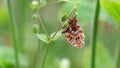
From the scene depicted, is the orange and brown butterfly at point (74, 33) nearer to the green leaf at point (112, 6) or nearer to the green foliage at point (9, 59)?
the green leaf at point (112, 6)

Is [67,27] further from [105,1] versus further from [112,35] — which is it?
[112,35]

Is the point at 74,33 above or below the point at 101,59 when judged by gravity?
above

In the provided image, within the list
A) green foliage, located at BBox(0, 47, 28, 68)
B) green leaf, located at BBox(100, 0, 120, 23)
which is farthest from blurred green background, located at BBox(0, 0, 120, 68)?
green leaf, located at BBox(100, 0, 120, 23)

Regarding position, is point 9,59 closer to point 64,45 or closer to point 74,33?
point 64,45

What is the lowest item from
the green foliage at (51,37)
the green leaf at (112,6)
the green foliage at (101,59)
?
the green foliage at (101,59)

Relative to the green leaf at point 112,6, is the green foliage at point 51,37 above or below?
below

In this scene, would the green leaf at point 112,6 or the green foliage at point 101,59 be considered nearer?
the green leaf at point 112,6

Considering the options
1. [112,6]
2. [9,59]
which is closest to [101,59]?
[9,59]

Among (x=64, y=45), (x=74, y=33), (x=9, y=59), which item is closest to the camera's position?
(x=74, y=33)

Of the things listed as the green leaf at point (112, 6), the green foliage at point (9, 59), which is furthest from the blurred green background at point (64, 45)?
the green leaf at point (112, 6)
